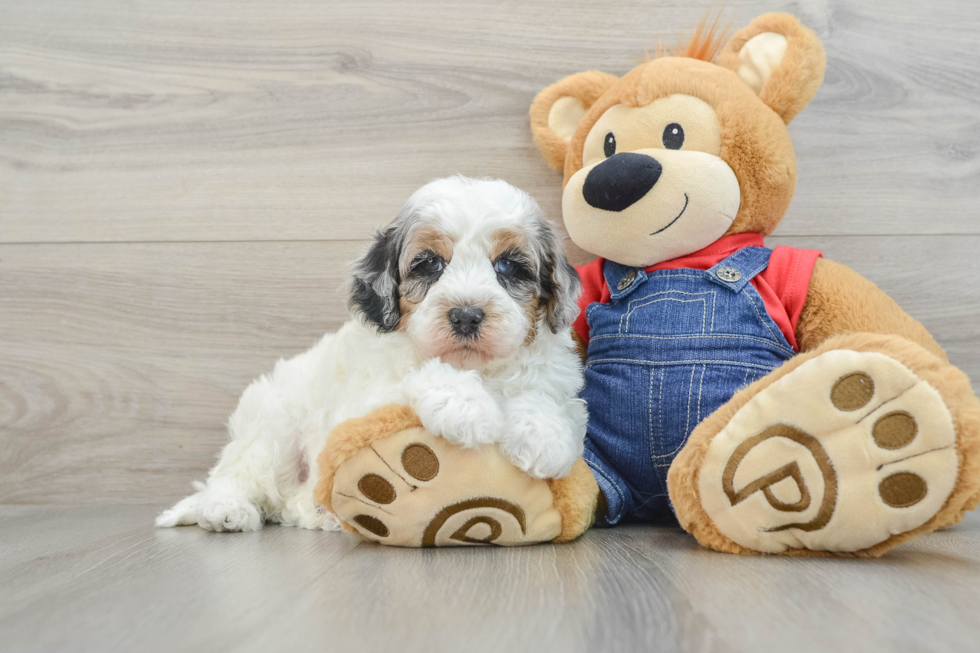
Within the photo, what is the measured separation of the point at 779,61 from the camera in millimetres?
Answer: 1587

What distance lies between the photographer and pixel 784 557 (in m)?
1.15

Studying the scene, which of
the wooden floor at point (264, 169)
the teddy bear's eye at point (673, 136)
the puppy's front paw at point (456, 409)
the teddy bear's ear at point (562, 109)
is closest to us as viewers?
the puppy's front paw at point (456, 409)

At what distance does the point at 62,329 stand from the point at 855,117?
2.45 meters

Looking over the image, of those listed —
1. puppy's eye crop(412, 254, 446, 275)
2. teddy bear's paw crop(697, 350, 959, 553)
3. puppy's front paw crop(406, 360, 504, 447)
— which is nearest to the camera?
teddy bear's paw crop(697, 350, 959, 553)

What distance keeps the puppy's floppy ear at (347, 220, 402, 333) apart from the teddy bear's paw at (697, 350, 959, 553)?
2.32 feet

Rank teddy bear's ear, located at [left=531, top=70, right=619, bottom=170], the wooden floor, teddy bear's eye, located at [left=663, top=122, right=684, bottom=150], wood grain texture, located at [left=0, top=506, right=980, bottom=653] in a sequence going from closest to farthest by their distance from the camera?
wood grain texture, located at [left=0, top=506, right=980, bottom=653], teddy bear's eye, located at [left=663, top=122, right=684, bottom=150], teddy bear's ear, located at [left=531, top=70, right=619, bottom=170], the wooden floor

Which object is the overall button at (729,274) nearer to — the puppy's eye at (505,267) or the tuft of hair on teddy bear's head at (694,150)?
the tuft of hair on teddy bear's head at (694,150)

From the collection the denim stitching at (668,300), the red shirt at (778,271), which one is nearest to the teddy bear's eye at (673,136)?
the red shirt at (778,271)

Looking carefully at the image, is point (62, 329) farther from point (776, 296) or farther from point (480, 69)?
point (776, 296)

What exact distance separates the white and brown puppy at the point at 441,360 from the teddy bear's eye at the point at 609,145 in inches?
9.8

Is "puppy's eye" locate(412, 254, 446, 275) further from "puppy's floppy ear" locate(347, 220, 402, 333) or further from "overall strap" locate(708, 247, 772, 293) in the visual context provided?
"overall strap" locate(708, 247, 772, 293)

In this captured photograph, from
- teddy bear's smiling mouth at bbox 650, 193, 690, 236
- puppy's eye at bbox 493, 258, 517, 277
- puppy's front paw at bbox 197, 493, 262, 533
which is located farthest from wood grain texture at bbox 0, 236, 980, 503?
teddy bear's smiling mouth at bbox 650, 193, 690, 236

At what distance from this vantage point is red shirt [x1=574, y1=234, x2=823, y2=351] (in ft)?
4.94

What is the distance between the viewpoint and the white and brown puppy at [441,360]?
1.27 meters
